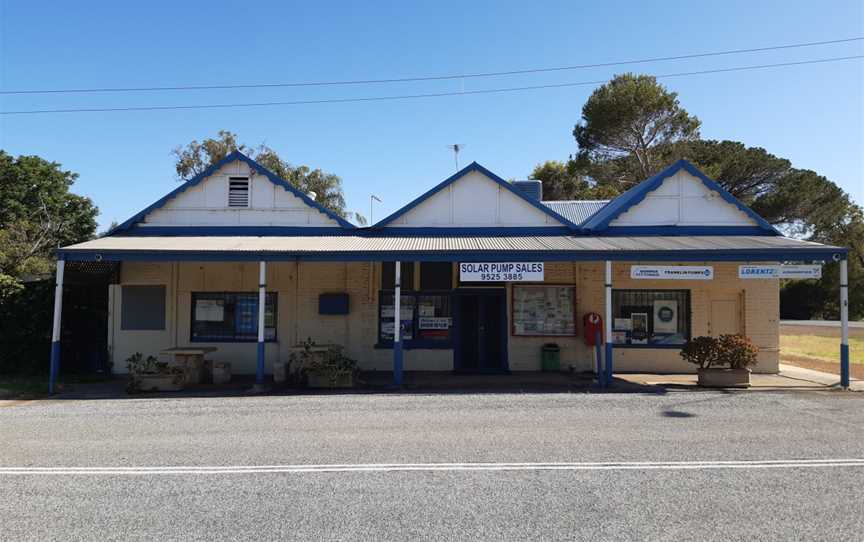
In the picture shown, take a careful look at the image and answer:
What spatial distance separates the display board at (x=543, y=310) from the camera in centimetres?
1463

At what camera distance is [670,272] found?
1215 centimetres

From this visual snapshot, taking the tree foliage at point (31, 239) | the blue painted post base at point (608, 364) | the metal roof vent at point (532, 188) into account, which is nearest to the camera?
the blue painted post base at point (608, 364)

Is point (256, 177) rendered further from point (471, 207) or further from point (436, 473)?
point (436, 473)

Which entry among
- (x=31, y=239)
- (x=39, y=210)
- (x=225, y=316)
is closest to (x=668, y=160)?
(x=225, y=316)

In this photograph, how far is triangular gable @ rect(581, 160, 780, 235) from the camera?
1526 cm

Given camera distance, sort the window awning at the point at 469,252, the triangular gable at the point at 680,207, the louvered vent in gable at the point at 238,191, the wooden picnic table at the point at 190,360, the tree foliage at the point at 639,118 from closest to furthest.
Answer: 1. the window awning at the point at 469,252
2. the wooden picnic table at the point at 190,360
3. the triangular gable at the point at 680,207
4. the louvered vent in gable at the point at 238,191
5. the tree foliage at the point at 639,118

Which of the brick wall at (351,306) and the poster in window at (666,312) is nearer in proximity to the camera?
the brick wall at (351,306)

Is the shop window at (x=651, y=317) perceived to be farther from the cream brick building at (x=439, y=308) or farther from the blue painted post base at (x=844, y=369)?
the blue painted post base at (x=844, y=369)

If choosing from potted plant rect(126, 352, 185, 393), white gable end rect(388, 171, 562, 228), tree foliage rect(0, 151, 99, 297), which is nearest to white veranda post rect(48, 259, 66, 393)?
potted plant rect(126, 352, 185, 393)

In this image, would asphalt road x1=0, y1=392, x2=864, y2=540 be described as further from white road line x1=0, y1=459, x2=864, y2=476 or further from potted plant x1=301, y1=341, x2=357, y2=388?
potted plant x1=301, y1=341, x2=357, y2=388

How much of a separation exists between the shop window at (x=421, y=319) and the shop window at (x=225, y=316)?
2870 mm

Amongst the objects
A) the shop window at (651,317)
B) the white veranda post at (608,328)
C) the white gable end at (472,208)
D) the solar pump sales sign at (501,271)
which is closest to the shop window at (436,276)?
the white gable end at (472,208)

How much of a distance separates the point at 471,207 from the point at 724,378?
7402 mm

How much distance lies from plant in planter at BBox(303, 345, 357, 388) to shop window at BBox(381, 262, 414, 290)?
2.97 metres
